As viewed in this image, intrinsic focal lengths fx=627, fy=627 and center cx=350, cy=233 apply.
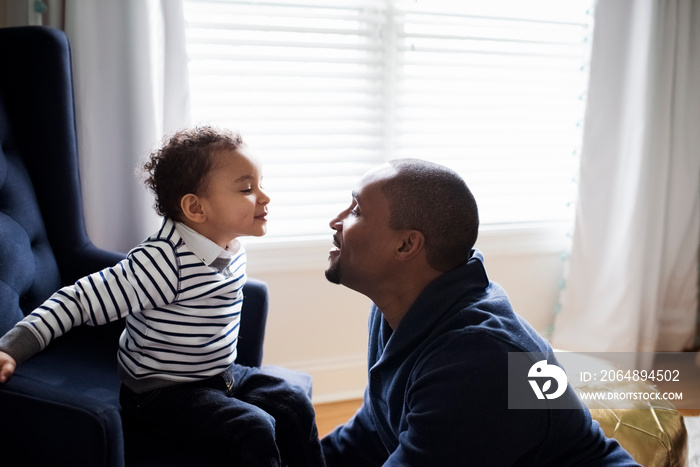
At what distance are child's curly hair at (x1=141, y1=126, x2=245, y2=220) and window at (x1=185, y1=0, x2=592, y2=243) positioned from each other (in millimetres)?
798

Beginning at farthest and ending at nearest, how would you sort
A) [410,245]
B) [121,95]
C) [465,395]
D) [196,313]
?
[121,95] → [196,313] → [410,245] → [465,395]

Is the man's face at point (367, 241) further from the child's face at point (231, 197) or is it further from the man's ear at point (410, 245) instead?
the child's face at point (231, 197)

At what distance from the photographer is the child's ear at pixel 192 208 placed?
1.42 metres

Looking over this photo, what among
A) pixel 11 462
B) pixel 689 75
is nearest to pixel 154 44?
pixel 11 462

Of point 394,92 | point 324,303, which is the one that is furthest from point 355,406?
point 394,92

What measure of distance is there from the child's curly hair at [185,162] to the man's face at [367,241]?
13.1 inches

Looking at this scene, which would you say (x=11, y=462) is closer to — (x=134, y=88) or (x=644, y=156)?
(x=134, y=88)

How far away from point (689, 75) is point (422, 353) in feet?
6.90

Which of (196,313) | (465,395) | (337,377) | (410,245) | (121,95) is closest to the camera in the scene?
(465,395)

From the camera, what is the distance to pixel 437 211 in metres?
1.26

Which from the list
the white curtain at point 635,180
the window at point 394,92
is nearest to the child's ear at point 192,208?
the window at point 394,92

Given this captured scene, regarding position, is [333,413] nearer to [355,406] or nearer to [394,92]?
[355,406]

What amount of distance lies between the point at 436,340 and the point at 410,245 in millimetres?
215

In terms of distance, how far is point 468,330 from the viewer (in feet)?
3.72
